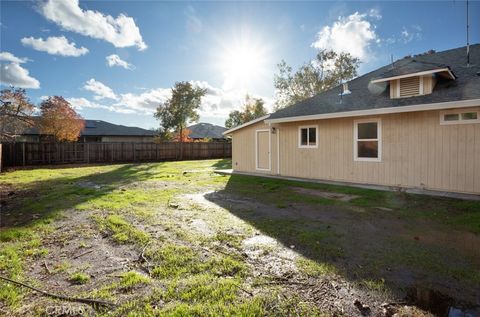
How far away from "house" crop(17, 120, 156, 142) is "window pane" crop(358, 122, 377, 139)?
27.6 m

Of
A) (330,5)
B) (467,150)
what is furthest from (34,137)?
(467,150)

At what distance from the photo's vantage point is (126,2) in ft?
31.7

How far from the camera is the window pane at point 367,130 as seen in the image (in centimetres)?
849

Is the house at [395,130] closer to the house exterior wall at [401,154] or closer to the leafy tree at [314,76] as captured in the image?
the house exterior wall at [401,154]

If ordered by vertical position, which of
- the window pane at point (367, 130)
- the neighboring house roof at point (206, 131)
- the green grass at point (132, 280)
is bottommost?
the green grass at point (132, 280)

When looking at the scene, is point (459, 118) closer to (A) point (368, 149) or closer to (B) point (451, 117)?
(B) point (451, 117)

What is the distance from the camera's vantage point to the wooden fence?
53.0ft

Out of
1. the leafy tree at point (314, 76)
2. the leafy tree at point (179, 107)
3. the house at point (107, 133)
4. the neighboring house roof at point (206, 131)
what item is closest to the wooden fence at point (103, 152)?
the leafy tree at point (179, 107)

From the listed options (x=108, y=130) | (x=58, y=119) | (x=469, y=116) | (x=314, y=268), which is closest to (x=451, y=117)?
(x=469, y=116)

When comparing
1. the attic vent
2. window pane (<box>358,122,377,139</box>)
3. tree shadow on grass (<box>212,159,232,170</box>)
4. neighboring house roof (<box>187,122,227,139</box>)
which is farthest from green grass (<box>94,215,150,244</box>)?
neighboring house roof (<box>187,122,227,139</box>)

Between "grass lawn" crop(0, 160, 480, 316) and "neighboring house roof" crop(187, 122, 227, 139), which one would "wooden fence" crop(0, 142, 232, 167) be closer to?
"grass lawn" crop(0, 160, 480, 316)

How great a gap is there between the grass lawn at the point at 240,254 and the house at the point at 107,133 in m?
24.3

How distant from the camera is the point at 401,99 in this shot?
8.15 m

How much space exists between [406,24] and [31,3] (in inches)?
625
